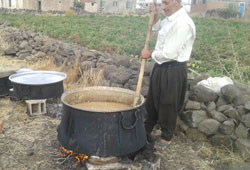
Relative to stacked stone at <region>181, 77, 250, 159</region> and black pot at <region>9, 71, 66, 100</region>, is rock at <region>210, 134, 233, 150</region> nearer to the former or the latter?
stacked stone at <region>181, 77, 250, 159</region>

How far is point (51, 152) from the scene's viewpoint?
373 centimetres

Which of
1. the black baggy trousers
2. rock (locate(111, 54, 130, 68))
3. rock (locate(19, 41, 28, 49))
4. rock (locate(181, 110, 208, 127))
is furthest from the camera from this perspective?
rock (locate(19, 41, 28, 49))

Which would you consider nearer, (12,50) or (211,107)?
(211,107)

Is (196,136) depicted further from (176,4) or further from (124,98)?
(176,4)

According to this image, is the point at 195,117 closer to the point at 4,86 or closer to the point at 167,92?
the point at 167,92

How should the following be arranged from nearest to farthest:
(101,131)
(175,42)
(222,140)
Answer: (101,131) < (175,42) < (222,140)

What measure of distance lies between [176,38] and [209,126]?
63.9 inches

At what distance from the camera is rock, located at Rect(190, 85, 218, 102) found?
420 centimetres

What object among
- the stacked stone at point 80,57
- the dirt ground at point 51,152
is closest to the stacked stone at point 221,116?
the dirt ground at point 51,152

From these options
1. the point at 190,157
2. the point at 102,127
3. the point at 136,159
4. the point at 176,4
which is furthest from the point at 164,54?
the point at 190,157

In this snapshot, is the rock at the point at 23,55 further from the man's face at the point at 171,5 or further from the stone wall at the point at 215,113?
the man's face at the point at 171,5

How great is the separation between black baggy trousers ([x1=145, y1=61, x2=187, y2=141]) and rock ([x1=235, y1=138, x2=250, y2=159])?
959 millimetres

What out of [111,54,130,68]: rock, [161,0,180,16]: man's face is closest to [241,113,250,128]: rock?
[161,0,180,16]: man's face

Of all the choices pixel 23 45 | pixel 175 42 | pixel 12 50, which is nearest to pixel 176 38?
pixel 175 42
